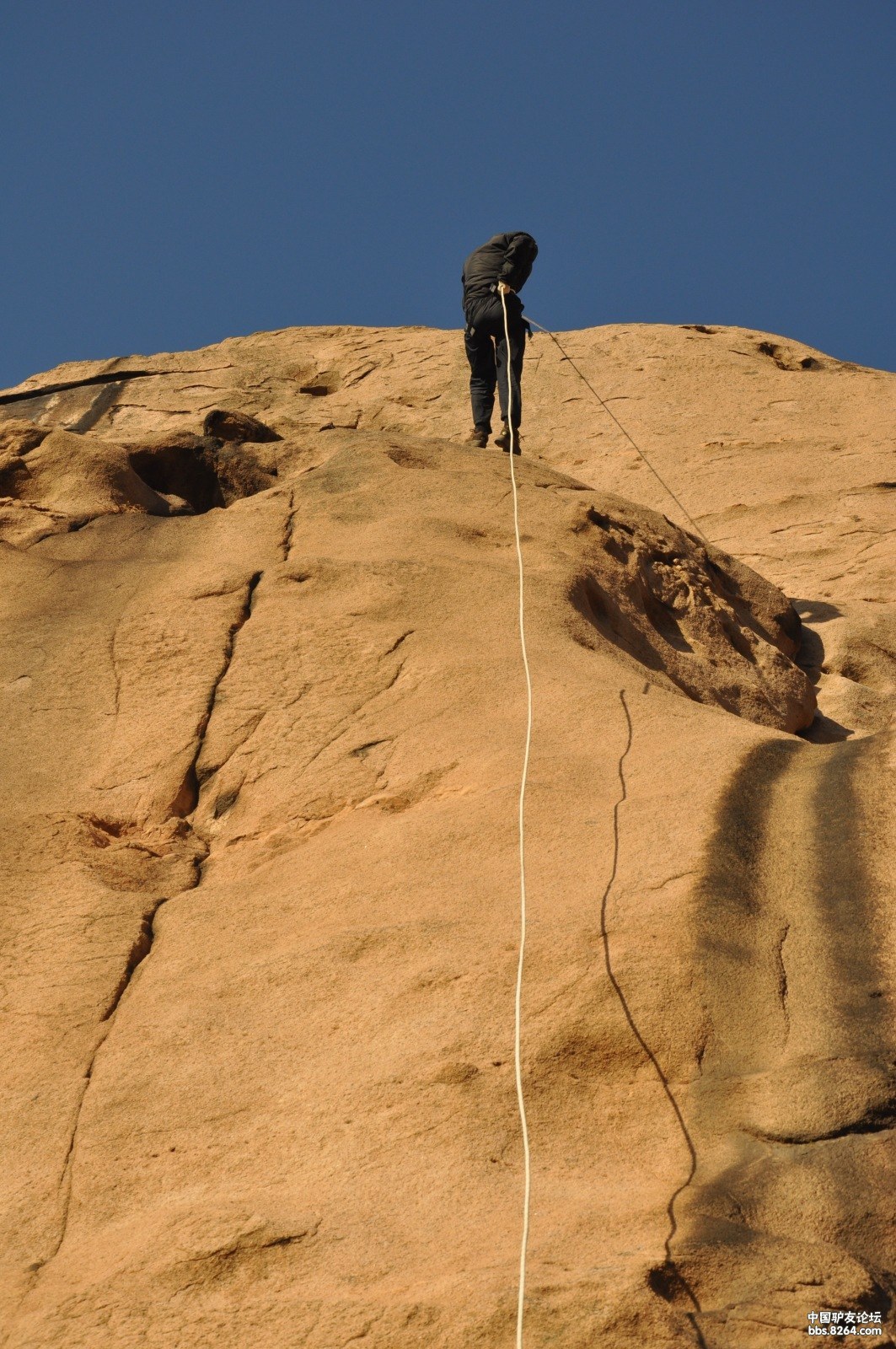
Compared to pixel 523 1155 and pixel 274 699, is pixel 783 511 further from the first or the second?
pixel 523 1155

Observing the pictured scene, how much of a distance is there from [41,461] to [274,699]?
2.86 metres

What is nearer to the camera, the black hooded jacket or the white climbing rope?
the white climbing rope

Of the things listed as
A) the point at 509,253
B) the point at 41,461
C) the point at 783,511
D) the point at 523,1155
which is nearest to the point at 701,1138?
the point at 523,1155

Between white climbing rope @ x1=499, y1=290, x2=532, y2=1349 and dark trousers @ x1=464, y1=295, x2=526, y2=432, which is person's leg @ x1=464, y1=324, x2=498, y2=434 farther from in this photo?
white climbing rope @ x1=499, y1=290, x2=532, y2=1349

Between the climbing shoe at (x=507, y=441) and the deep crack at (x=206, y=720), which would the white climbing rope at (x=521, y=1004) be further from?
the climbing shoe at (x=507, y=441)

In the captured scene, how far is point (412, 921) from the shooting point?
168 inches

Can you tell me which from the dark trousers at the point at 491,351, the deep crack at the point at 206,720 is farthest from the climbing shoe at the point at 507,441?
the deep crack at the point at 206,720

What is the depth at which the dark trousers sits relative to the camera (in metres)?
9.05

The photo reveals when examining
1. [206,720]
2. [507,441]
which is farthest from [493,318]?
[206,720]

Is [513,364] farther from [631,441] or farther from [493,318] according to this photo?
[631,441]

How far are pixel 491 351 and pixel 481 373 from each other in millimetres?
165

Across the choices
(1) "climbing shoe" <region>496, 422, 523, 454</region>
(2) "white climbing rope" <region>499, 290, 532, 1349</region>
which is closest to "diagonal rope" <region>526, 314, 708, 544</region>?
(1) "climbing shoe" <region>496, 422, 523, 454</region>

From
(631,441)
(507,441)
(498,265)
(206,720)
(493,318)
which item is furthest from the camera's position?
(631,441)

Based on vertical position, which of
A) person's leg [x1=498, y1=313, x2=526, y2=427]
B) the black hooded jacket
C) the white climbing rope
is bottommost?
the white climbing rope
